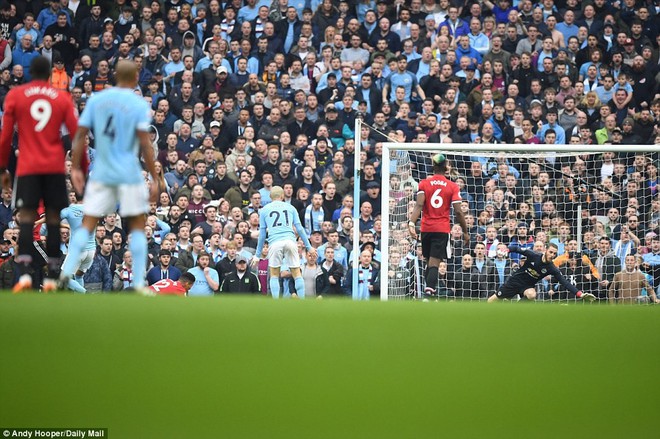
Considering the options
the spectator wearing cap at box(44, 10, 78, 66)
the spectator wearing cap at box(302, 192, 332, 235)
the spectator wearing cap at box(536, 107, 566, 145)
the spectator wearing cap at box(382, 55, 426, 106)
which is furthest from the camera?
the spectator wearing cap at box(44, 10, 78, 66)

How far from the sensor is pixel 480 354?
5973 mm

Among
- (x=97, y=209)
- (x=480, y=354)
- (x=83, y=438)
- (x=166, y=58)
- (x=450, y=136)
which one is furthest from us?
(x=166, y=58)

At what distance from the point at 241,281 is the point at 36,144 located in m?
7.72

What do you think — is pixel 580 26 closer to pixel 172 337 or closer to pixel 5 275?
pixel 5 275

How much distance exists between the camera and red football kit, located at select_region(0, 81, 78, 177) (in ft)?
28.8

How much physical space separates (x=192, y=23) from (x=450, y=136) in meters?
5.80

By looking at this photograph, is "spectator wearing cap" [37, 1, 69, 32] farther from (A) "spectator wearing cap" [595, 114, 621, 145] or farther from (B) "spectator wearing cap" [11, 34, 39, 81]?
(A) "spectator wearing cap" [595, 114, 621, 145]

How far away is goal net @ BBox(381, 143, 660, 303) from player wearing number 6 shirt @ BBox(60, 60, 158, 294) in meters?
7.39

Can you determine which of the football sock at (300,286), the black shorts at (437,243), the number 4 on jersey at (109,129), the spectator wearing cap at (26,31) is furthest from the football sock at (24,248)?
the spectator wearing cap at (26,31)

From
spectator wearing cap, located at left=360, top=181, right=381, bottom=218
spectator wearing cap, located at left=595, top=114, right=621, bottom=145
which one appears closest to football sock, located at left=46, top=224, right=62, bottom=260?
spectator wearing cap, located at left=360, top=181, right=381, bottom=218

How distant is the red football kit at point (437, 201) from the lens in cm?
1369

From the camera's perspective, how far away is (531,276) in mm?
15461

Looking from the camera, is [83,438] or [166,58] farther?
[166,58]

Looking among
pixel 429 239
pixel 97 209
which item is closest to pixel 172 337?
→ pixel 97 209
